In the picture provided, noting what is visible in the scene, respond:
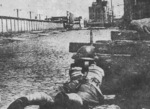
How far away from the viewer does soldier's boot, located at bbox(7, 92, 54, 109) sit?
290 cm

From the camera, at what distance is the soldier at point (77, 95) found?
120 inches

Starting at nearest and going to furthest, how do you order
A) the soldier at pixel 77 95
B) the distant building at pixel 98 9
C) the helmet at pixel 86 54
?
the soldier at pixel 77 95
the helmet at pixel 86 54
the distant building at pixel 98 9

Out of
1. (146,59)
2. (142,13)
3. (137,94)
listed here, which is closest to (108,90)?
(137,94)

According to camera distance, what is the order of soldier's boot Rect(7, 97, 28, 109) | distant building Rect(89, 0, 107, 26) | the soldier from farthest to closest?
1. distant building Rect(89, 0, 107, 26)
2. the soldier
3. soldier's boot Rect(7, 97, 28, 109)

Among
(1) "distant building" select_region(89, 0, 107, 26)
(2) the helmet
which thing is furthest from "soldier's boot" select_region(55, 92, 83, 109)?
(1) "distant building" select_region(89, 0, 107, 26)

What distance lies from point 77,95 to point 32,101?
614 mm

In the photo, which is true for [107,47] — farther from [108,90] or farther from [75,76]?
[75,76]

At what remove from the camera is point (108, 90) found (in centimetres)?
537

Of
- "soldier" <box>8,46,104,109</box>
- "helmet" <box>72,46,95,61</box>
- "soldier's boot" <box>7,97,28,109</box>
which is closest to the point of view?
"soldier's boot" <box>7,97,28,109</box>

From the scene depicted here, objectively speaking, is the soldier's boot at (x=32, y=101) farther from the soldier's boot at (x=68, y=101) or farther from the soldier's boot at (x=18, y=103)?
the soldier's boot at (x=68, y=101)

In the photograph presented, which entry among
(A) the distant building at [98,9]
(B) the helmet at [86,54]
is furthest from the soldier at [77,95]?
(A) the distant building at [98,9]

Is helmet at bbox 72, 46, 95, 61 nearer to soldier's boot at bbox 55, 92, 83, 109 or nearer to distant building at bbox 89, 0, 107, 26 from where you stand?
soldier's boot at bbox 55, 92, 83, 109

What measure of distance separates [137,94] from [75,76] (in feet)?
4.36

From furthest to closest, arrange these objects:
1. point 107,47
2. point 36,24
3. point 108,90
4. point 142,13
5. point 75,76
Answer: point 36,24
point 142,13
point 107,47
point 108,90
point 75,76
